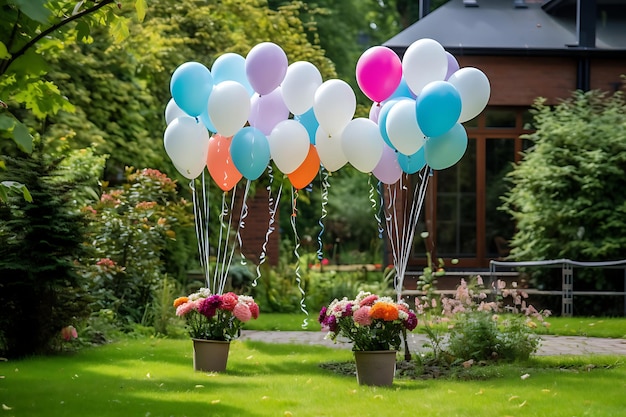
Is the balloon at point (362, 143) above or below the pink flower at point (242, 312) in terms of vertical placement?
above

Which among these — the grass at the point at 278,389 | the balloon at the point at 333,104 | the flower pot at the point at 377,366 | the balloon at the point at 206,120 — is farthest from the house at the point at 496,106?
the flower pot at the point at 377,366

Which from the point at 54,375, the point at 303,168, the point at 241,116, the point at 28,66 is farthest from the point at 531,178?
the point at 28,66

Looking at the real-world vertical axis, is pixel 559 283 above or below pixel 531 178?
below

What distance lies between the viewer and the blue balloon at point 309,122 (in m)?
10.3

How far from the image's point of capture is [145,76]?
61.4ft

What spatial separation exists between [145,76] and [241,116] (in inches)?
382

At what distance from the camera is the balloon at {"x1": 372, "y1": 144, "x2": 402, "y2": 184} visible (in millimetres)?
10023

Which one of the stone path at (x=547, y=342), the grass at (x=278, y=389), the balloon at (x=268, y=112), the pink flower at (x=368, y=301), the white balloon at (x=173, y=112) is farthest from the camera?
the stone path at (x=547, y=342)

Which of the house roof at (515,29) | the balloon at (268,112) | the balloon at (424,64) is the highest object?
the house roof at (515,29)

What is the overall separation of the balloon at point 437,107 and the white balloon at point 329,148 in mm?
1105

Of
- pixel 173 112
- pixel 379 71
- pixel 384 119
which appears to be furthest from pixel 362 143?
pixel 173 112

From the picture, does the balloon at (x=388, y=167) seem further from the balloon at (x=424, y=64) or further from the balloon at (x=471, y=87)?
the balloon at (x=471, y=87)

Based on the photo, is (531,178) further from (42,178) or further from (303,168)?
(42,178)

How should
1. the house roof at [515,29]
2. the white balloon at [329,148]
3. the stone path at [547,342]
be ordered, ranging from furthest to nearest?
the house roof at [515,29]
the stone path at [547,342]
the white balloon at [329,148]
